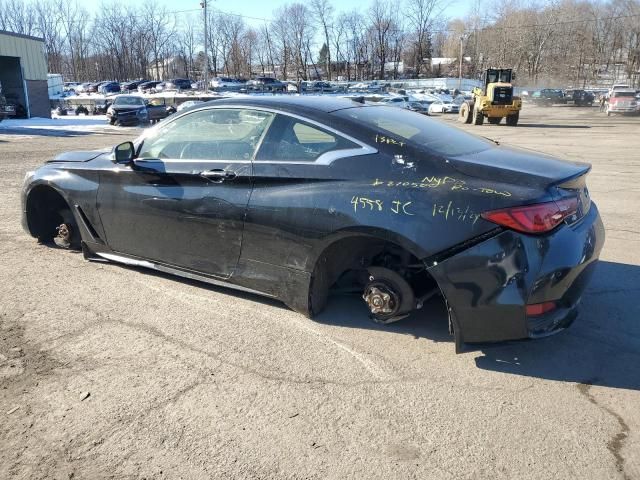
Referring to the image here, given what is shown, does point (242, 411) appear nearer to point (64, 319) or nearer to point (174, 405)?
point (174, 405)

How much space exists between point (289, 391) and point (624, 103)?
146 feet

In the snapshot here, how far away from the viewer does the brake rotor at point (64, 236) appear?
532 cm

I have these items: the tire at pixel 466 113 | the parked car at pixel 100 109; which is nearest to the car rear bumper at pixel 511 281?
the tire at pixel 466 113

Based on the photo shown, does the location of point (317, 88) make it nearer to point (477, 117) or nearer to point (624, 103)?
point (624, 103)

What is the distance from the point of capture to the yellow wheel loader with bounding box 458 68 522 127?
28.8m

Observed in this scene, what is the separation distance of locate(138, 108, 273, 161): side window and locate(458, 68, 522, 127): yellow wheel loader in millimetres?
27293

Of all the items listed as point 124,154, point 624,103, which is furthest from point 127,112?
point 624,103

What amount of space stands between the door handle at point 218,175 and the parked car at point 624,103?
4353 centimetres

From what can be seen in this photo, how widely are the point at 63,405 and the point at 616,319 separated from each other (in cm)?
362

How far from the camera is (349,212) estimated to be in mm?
3314

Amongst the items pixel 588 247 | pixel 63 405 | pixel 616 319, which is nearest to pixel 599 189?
pixel 616 319

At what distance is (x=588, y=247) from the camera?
3162 mm

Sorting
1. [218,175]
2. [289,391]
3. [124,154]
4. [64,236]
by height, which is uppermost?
[124,154]

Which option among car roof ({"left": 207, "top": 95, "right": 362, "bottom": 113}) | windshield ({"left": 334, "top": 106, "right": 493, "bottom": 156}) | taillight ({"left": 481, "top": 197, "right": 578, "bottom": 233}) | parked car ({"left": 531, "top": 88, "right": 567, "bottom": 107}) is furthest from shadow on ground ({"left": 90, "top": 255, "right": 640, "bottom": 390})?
parked car ({"left": 531, "top": 88, "right": 567, "bottom": 107})
